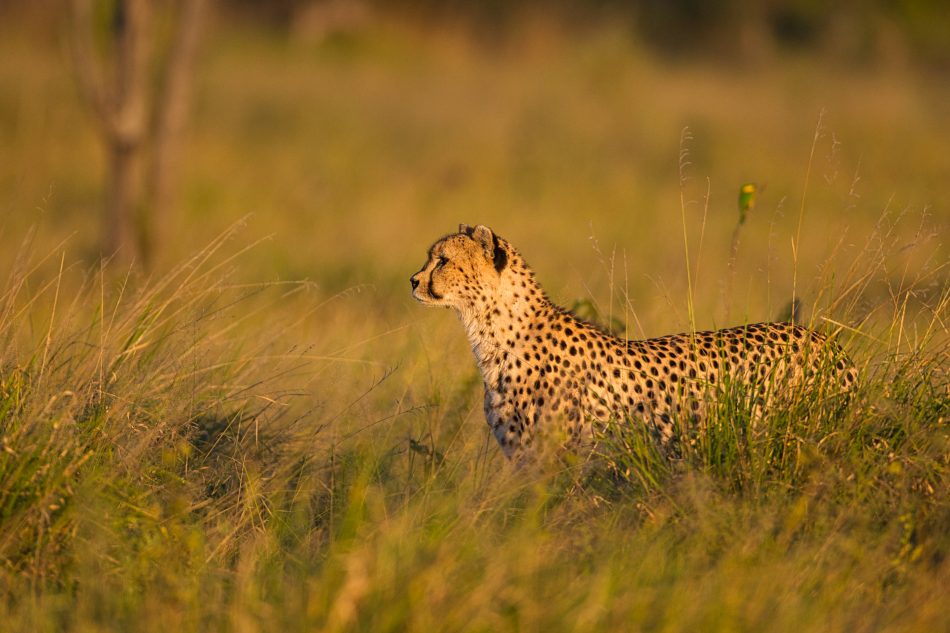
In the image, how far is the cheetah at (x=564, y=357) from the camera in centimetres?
419

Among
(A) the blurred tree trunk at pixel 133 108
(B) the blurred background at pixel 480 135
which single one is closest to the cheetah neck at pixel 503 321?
(B) the blurred background at pixel 480 135

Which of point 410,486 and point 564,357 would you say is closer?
point 410,486

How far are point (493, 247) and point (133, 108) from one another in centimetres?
581

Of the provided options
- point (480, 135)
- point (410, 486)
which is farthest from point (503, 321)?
point (480, 135)

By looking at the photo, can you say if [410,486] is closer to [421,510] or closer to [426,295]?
[421,510]

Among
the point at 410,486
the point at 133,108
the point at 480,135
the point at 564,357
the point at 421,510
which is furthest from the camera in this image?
the point at 480,135

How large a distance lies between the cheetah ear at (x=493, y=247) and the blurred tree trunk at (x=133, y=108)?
4.98 metres

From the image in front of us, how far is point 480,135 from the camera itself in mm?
14070

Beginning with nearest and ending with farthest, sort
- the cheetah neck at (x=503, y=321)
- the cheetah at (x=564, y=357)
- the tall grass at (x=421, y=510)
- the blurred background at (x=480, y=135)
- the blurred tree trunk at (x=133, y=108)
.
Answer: the tall grass at (x=421, y=510) < the cheetah at (x=564, y=357) < the cheetah neck at (x=503, y=321) < the blurred tree trunk at (x=133, y=108) < the blurred background at (x=480, y=135)

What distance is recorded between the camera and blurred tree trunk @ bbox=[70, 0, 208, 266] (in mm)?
9375

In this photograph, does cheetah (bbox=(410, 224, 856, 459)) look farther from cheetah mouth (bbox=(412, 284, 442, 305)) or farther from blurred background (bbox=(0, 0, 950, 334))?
blurred background (bbox=(0, 0, 950, 334))

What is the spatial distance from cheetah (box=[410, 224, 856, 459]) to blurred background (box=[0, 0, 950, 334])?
38 centimetres

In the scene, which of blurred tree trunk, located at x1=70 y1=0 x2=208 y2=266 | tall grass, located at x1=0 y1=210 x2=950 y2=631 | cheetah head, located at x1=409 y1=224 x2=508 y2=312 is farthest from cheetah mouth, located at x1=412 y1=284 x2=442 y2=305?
blurred tree trunk, located at x1=70 y1=0 x2=208 y2=266

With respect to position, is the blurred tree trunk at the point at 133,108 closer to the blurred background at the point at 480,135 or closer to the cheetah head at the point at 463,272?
the blurred background at the point at 480,135
